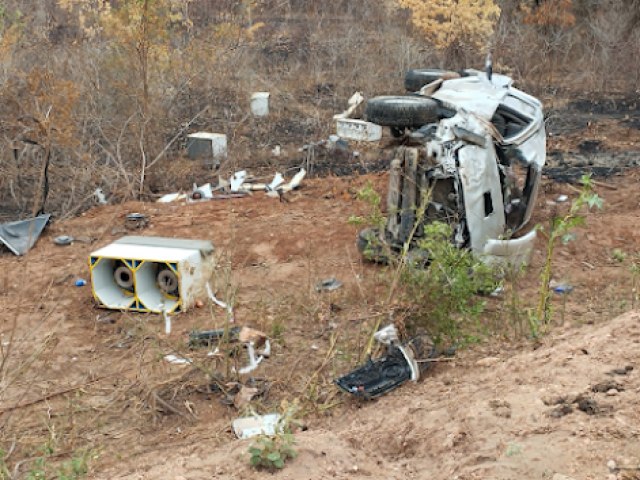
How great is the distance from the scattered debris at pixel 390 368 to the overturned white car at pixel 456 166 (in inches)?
59.5

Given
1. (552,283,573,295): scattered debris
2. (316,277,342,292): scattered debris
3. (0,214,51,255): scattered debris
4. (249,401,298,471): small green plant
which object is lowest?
(552,283,573,295): scattered debris

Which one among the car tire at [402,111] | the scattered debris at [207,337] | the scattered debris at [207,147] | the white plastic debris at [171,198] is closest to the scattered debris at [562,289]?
the car tire at [402,111]

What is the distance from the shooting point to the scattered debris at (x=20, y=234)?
8453mm

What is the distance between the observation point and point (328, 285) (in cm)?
752

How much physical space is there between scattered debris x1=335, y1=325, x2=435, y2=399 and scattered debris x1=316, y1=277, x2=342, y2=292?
5.97 ft

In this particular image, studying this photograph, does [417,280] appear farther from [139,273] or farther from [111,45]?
[111,45]

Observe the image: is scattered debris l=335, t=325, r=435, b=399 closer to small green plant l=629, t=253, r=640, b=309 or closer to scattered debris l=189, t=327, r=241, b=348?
scattered debris l=189, t=327, r=241, b=348

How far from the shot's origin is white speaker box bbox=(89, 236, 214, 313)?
22.9 feet

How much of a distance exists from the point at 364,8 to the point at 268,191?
39.8 feet

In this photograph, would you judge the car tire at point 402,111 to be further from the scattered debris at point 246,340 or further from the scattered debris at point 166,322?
the scattered debris at point 166,322

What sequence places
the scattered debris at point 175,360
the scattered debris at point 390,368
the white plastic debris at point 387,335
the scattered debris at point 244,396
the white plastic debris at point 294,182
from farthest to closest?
the white plastic debris at point 294,182 → the scattered debris at point 175,360 → the white plastic debris at point 387,335 → the scattered debris at point 244,396 → the scattered debris at point 390,368

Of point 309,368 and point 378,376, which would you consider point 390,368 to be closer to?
point 378,376

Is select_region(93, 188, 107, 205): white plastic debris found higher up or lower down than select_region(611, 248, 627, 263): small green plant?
higher up

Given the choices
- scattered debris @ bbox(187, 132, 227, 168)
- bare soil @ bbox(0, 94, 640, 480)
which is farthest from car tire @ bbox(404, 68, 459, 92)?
scattered debris @ bbox(187, 132, 227, 168)
